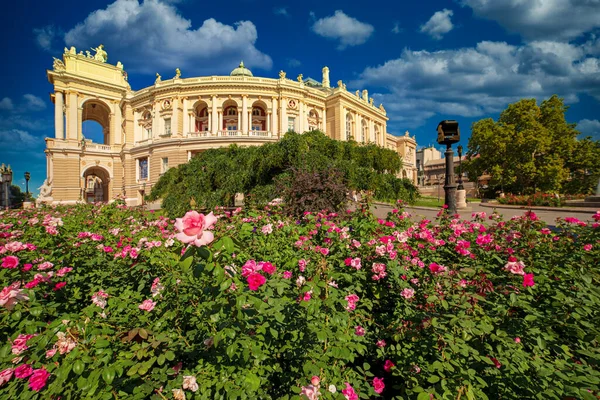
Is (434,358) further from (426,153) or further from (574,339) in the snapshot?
(426,153)

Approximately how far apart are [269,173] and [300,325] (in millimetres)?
9865

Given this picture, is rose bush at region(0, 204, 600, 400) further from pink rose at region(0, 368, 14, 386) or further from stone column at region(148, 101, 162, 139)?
stone column at region(148, 101, 162, 139)

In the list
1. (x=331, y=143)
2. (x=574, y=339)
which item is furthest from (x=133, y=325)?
(x=331, y=143)

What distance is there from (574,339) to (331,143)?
11198 mm

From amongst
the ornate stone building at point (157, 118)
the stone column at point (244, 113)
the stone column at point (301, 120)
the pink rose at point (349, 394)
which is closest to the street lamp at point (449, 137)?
the pink rose at point (349, 394)

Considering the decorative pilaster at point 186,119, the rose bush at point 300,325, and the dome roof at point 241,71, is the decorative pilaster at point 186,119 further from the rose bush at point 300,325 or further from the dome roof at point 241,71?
the rose bush at point 300,325

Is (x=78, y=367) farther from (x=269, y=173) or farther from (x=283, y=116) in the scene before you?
(x=283, y=116)

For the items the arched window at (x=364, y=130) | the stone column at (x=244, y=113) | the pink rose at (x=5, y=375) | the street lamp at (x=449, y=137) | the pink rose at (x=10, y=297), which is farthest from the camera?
the arched window at (x=364, y=130)

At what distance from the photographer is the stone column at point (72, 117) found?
32.4 metres

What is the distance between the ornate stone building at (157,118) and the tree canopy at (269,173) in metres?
17.9

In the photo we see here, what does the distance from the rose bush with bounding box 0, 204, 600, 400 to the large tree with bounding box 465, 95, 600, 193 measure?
1147 inches

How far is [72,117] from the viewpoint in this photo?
32.5 m

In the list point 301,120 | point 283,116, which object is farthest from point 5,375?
point 301,120

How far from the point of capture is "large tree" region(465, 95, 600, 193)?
24781mm
